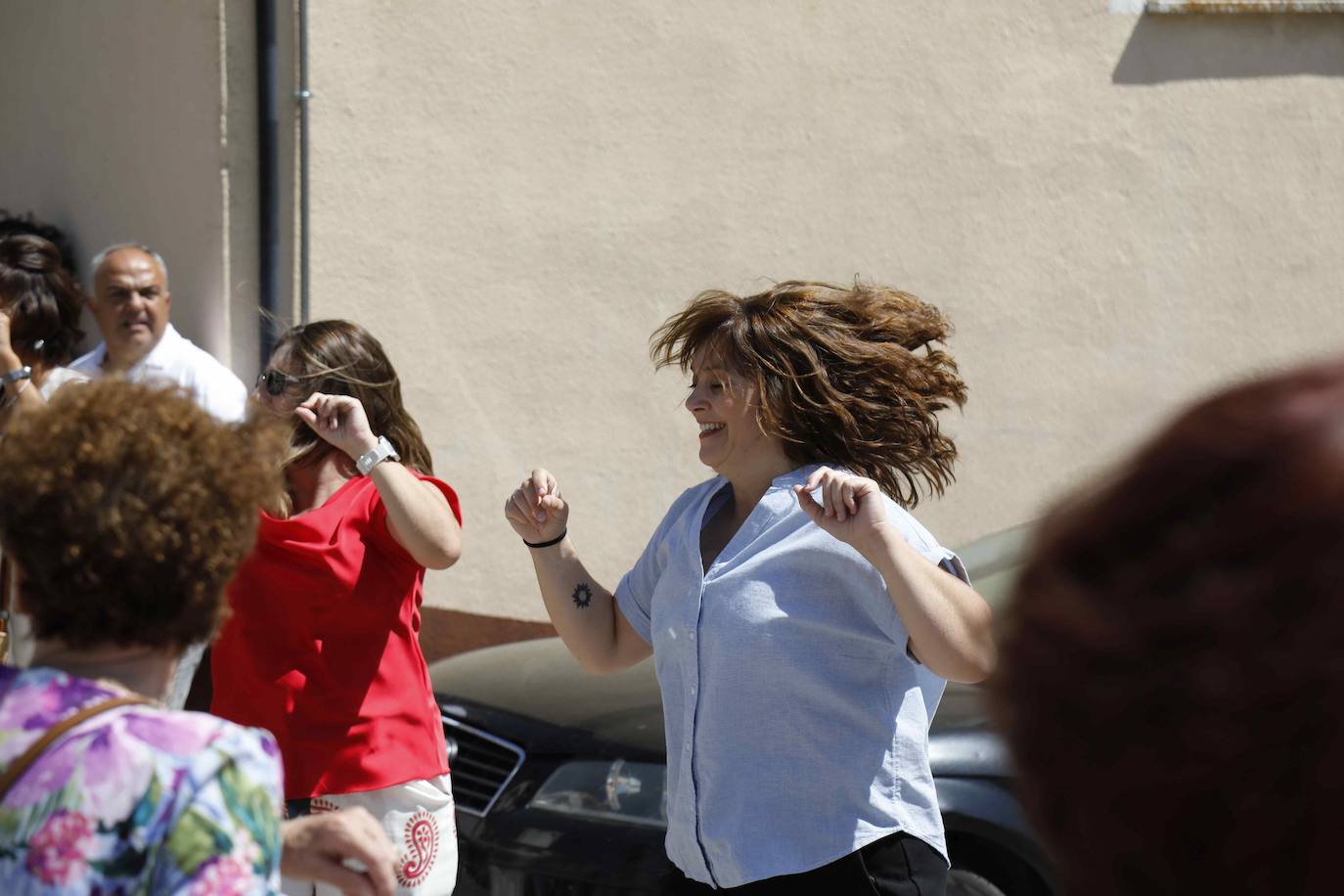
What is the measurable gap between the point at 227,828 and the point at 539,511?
1.62 meters

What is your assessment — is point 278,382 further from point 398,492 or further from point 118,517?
point 118,517

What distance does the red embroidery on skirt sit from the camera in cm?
342

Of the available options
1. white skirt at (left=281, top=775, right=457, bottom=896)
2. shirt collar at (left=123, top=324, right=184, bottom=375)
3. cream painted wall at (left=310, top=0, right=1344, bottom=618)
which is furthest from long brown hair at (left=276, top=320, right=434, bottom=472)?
cream painted wall at (left=310, top=0, right=1344, bottom=618)

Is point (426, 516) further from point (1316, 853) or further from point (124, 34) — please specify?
point (124, 34)

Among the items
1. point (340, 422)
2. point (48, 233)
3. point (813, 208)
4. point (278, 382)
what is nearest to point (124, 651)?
point (340, 422)

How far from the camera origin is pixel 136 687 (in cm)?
176

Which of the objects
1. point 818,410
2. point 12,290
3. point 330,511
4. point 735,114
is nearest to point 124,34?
point 12,290

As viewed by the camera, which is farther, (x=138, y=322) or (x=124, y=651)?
(x=138, y=322)

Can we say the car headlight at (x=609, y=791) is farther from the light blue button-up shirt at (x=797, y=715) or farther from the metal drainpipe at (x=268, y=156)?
the metal drainpipe at (x=268, y=156)

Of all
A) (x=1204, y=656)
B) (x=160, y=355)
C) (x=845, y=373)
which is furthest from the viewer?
(x=160, y=355)

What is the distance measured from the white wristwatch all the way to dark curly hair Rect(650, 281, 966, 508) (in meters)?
0.83

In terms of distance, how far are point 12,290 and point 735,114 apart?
10.4ft

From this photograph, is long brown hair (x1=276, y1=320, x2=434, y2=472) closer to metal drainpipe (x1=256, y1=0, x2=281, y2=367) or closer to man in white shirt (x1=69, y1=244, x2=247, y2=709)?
man in white shirt (x1=69, y1=244, x2=247, y2=709)

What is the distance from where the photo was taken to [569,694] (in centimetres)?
452
